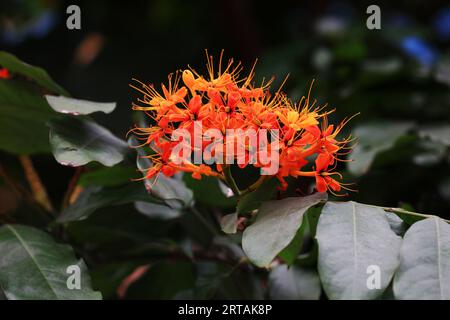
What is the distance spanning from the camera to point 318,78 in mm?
1657

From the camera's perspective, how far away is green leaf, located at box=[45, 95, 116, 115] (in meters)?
0.87

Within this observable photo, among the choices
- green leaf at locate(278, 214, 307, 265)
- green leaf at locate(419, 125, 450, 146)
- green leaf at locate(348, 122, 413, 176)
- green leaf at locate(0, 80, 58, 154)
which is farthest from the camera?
green leaf at locate(419, 125, 450, 146)

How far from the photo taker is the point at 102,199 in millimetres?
999

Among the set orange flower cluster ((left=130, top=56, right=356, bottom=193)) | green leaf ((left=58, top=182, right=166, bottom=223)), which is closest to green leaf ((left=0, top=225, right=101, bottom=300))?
green leaf ((left=58, top=182, right=166, bottom=223))

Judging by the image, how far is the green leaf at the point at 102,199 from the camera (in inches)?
38.2

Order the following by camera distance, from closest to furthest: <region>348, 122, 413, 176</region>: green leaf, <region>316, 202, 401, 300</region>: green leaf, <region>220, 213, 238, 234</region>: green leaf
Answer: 1. <region>316, 202, 401, 300</region>: green leaf
2. <region>220, 213, 238, 234</region>: green leaf
3. <region>348, 122, 413, 176</region>: green leaf

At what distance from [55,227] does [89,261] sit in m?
0.10

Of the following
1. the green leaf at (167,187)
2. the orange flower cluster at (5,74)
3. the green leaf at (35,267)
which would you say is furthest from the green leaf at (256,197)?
the orange flower cluster at (5,74)

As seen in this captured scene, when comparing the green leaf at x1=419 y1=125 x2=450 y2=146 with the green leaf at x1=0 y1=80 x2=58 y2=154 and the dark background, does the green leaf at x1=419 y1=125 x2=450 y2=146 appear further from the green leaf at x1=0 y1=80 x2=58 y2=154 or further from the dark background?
the green leaf at x1=0 y1=80 x2=58 y2=154

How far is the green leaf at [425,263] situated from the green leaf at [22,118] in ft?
1.89

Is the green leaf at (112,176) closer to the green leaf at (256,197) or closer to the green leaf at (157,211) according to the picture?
the green leaf at (157,211)

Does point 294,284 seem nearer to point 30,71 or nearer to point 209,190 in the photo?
point 209,190

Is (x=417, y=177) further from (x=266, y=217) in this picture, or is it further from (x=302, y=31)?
(x=302, y=31)

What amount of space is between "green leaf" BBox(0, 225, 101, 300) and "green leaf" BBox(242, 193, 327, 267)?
0.23 meters
